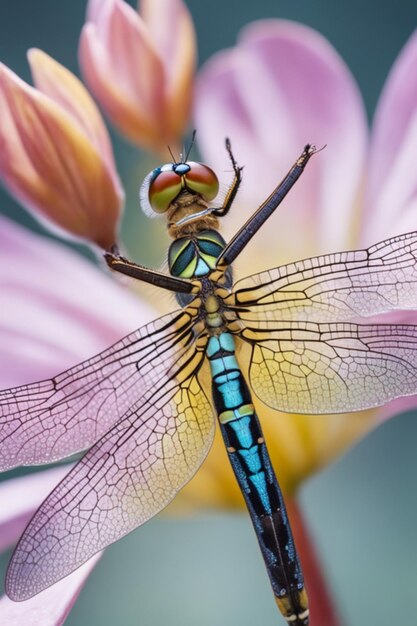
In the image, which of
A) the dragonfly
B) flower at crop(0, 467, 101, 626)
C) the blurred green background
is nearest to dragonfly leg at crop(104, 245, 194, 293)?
the dragonfly

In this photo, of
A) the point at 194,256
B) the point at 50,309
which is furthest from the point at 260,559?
the point at 194,256

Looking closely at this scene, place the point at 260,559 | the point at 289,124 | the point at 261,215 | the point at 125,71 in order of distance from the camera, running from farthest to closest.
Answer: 1. the point at 260,559
2. the point at 289,124
3. the point at 125,71
4. the point at 261,215

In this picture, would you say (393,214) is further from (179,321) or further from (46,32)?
(46,32)

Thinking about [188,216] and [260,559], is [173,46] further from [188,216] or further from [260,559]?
[260,559]

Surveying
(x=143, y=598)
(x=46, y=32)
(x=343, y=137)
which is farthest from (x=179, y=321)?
(x=46, y=32)

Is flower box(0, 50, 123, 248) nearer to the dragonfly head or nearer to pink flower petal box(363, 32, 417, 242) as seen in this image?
the dragonfly head
